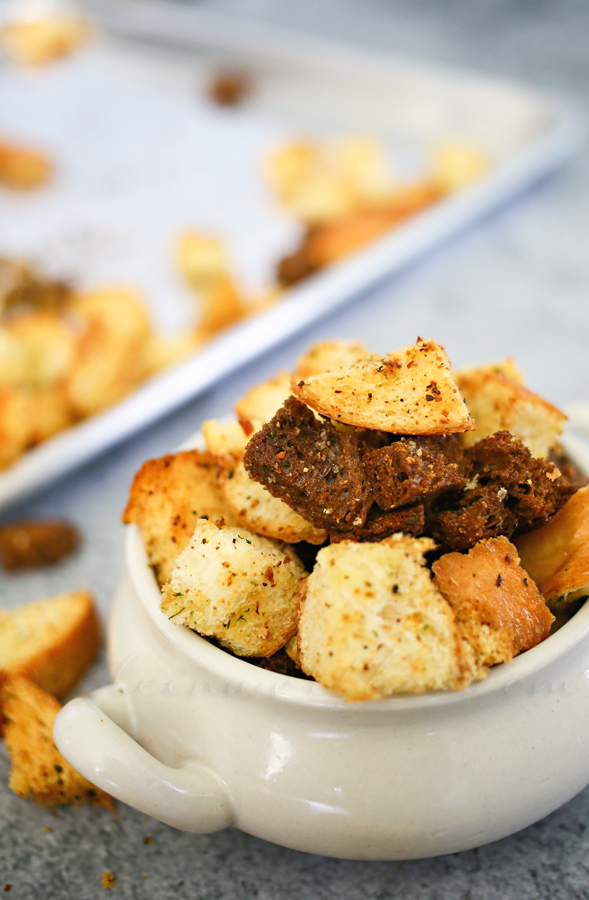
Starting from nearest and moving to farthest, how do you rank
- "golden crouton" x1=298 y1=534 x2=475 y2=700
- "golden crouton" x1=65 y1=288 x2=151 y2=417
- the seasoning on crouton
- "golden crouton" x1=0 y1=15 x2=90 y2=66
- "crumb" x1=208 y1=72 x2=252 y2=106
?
"golden crouton" x1=298 y1=534 x2=475 y2=700
the seasoning on crouton
"golden crouton" x1=65 y1=288 x2=151 y2=417
"crumb" x1=208 y1=72 x2=252 y2=106
"golden crouton" x1=0 y1=15 x2=90 y2=66

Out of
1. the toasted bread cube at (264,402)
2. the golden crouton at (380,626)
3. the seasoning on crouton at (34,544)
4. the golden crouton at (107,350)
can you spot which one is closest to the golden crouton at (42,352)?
the golden crouton at (107,350)

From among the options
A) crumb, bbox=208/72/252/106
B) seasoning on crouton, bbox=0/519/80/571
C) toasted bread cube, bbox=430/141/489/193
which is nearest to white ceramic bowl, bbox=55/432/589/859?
seasoning on crouton, bbox=0/519/80/571

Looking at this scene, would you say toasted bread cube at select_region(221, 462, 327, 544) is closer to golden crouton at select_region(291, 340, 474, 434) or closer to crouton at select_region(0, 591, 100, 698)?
golden crouton at select_region(291, 340, 474, 434)

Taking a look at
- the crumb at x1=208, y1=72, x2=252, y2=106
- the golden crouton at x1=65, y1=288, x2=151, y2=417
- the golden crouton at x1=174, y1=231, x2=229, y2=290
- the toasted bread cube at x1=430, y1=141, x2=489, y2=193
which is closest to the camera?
the golden crouton at x1=65, y1=288, x2=151, y2=417

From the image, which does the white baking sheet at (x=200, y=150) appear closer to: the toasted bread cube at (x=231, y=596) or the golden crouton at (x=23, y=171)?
the golden crouton at (x=23, y=171)

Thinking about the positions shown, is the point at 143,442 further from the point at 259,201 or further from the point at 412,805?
the point at 259,201

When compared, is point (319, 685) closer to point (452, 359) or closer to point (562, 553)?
point (562, 553)

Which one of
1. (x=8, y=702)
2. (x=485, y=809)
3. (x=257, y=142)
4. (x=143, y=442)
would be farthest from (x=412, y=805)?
(x=257, y=142)

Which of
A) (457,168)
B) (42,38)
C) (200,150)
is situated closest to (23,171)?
(200,150)
